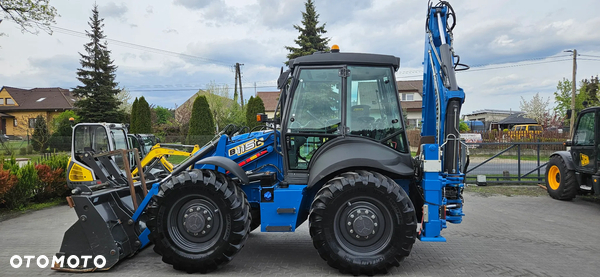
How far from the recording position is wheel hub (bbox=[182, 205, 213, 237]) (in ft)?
15.4

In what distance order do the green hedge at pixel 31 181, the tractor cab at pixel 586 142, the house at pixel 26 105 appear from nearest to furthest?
1. the green hedge at pixel 31 181
2. the tractor cab at pixel 586 142
3. the house at pixel 26 105

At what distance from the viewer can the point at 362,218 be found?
4.55m

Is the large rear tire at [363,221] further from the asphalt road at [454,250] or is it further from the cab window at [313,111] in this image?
the cab window at [313,111]

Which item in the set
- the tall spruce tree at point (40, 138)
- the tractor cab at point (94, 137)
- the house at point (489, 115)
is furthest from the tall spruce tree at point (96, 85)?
the house at point (489, 115)

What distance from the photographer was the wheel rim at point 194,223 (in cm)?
469

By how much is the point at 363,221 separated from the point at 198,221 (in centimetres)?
201

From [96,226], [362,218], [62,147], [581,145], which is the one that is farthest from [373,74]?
[62,147]

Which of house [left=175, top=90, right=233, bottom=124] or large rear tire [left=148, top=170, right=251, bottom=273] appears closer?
large rear tire [left=148, top=170, right=251, bottom=273]

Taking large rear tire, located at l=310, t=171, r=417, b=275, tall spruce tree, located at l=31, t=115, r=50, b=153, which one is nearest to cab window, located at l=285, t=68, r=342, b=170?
large rear tire, located at l=310, t=171, r=417, b=275

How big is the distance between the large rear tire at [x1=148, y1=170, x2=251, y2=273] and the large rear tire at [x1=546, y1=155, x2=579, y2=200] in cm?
914

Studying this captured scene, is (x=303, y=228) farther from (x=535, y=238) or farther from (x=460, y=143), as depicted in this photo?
(x=535, y=238)

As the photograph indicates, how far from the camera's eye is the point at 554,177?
10648 millimetres

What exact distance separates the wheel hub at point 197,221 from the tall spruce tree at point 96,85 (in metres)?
28.1

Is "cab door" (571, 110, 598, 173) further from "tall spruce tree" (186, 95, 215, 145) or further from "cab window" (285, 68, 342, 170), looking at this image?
"tall spruce tree" (186, 95, 215, 145)
